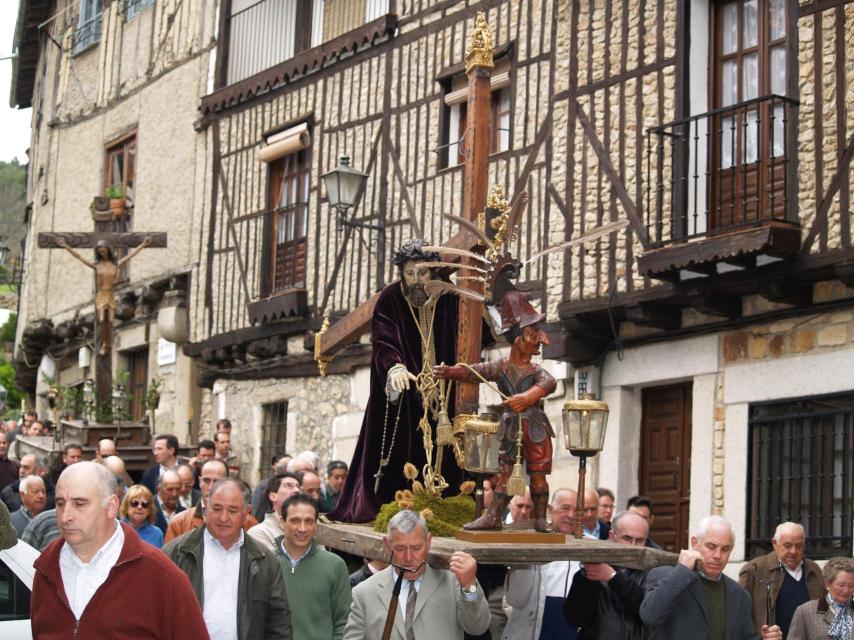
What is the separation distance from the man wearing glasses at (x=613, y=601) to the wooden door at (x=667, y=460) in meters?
6.10

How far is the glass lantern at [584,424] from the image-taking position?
7109 millimetres

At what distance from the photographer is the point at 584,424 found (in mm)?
7113

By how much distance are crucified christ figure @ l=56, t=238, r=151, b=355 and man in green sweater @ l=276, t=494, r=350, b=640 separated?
1372 cm

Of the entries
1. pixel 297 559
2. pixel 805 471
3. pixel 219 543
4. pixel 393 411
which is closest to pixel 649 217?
pixel 805 471

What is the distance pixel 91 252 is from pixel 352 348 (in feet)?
25.6

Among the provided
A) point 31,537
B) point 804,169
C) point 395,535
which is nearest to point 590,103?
point 804,169

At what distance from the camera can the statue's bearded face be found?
816 cm

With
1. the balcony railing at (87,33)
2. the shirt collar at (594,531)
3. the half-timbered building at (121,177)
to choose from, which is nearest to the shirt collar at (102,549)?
the shirt collar at (594,531)

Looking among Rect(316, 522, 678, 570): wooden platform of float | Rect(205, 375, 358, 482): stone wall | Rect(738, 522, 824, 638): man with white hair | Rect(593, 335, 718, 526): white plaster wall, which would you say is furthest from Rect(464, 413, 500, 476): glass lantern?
Rect(205, 375, 358, 482): stone wall

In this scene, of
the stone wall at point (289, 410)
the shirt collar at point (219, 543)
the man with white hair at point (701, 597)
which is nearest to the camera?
the shirt collar at point (219, 543)

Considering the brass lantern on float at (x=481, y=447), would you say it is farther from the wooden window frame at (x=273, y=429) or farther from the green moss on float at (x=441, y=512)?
the wooden window frame at (x=273, y=429)

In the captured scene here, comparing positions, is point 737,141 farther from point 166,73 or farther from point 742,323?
point 166,73

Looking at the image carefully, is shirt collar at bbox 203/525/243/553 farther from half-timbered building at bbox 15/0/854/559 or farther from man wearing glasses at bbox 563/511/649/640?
half-timbered building at bbox 15/0/854/559

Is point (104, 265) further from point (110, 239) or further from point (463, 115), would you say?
point (463, 115)
